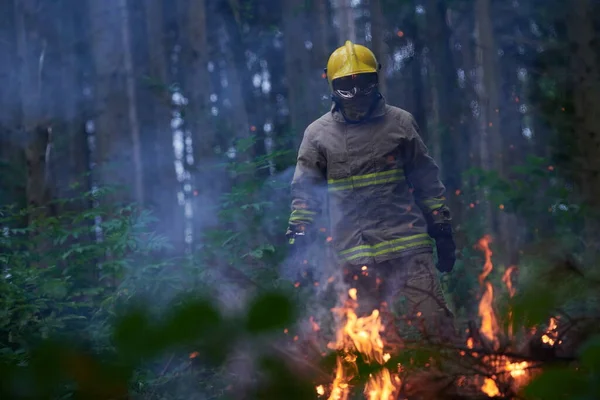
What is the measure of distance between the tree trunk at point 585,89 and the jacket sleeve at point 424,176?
318 cm

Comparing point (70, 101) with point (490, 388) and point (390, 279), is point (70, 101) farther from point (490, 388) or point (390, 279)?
point (490, 388)

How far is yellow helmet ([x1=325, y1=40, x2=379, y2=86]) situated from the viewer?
16.9ft

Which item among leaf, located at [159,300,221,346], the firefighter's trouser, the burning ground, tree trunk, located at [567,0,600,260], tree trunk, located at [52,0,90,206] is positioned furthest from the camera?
tree trunk, located at [52,0,90,206]

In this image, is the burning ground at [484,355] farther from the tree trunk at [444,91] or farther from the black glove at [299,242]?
the tree trunk at [444,91]

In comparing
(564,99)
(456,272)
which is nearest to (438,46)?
(564,99)

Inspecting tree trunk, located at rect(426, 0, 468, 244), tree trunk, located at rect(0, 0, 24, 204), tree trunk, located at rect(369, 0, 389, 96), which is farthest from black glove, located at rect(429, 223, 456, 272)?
tree trunk, located at rect(426, 0, 468, 244)

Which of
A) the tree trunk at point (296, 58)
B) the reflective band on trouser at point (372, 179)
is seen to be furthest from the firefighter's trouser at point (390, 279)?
the tree trunk at point (296, 58)

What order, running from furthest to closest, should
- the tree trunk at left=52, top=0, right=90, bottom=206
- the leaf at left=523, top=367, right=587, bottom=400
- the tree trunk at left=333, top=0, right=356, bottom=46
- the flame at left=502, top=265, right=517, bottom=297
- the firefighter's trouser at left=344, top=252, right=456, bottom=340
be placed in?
the tree trunk at left=52, top=0, right=90, bottom=206 → the tree trunk at left=333, top=0, right=356, bottom=46 → the firefighter's trouser at left=344, top=252, right=456, bottom=340 → the flame at left=502, top=265, right=517, bottom=297 → the leaf at left=523, top=367, right=587, bottom=400

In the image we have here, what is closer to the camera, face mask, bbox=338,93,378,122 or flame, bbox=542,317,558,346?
flame, bbox=542,317,558,346

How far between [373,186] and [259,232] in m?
2.89

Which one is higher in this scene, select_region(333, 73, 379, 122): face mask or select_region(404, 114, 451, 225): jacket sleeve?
select_region(333, 73, 379, 122): face mask

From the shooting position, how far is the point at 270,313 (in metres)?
0.87

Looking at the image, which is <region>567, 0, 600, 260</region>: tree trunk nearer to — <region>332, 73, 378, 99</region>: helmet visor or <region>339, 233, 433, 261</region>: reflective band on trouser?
<region>339, 233, 433, 261</region>: reflective band on trouser

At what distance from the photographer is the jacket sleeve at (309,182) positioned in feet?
17.1
